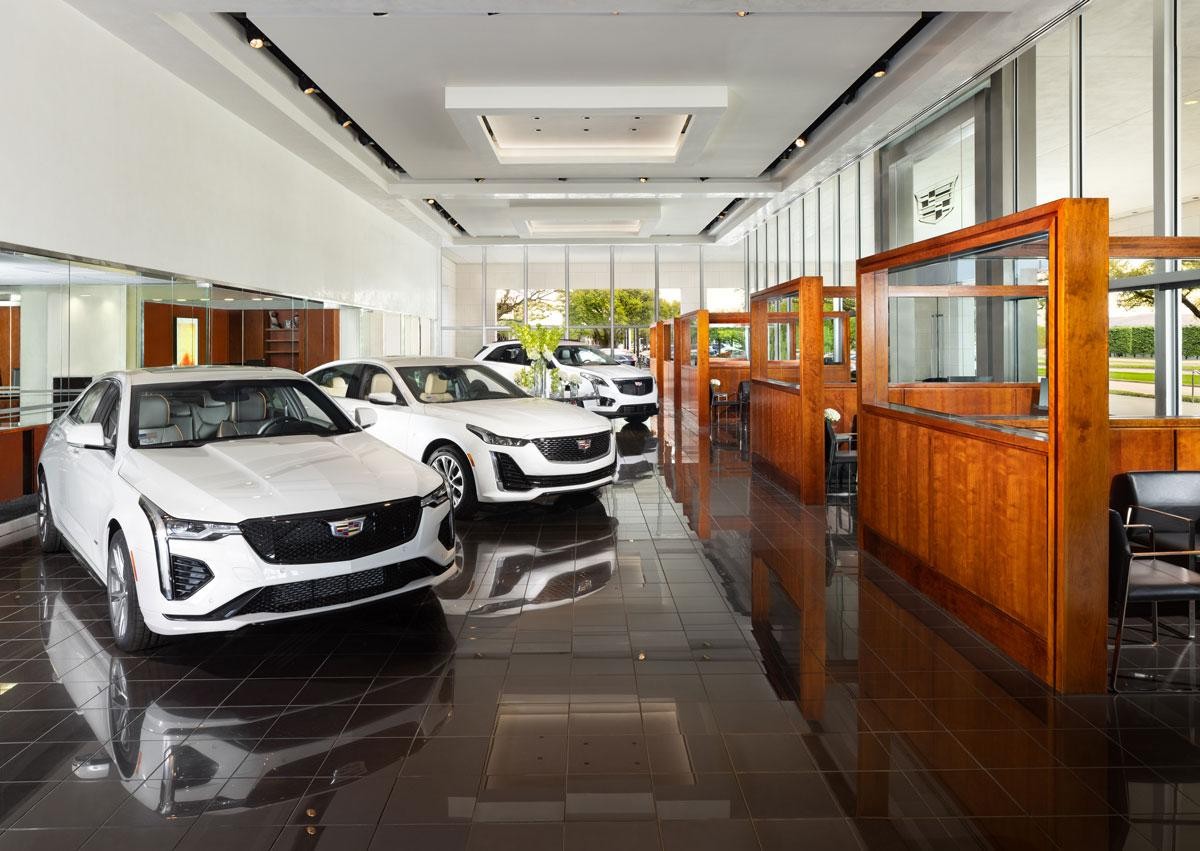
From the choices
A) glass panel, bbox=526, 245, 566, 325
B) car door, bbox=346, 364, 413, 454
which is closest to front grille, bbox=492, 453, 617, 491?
car door, bbox=346, 364, 413, 454

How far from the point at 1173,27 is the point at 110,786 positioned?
893 centimetres

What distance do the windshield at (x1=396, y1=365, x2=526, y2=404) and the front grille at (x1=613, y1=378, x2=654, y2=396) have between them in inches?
302

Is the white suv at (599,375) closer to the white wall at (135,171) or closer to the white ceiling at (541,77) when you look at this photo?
the white ceiling at (541,77)

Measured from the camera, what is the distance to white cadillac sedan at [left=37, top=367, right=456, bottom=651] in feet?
12.5

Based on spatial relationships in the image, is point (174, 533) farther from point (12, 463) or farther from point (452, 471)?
point (12, 463)

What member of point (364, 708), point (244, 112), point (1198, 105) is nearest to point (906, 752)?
point (364, 708)

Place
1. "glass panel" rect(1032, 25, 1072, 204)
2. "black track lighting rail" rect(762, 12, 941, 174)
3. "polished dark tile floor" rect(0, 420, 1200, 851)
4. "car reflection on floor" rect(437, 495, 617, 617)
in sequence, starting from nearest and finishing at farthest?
"polished dark tile floor" rect(0, 420, 1200, 851)
"car reflection on floor" rect(437, 495, 617, 617)
"glass panel" rect(1032, 25, 1072, 204)
"black track lighting rail" rect(762, 12, 941, 174)

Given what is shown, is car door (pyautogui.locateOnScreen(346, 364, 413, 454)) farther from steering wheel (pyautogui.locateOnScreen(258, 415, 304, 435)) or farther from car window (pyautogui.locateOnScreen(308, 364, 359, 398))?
steering wheel (pyautogui.locateOnScreen(258, 415, 304, 435))

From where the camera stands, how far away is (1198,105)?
7.03 meters

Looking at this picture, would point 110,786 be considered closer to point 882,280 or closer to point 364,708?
point 364,708

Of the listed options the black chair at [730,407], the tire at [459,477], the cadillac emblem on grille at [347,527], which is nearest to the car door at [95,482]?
the cadillac emblem on grille at [347,527]

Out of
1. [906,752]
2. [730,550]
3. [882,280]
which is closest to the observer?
[906,752]

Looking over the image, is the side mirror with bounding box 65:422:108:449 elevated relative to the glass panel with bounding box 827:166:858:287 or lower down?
lower down

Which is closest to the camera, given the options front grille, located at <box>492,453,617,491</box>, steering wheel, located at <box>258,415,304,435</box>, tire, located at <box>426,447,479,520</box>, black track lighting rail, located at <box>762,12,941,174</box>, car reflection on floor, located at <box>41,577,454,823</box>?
car reflection on floor, located at <box>41,577,454,823</box>
